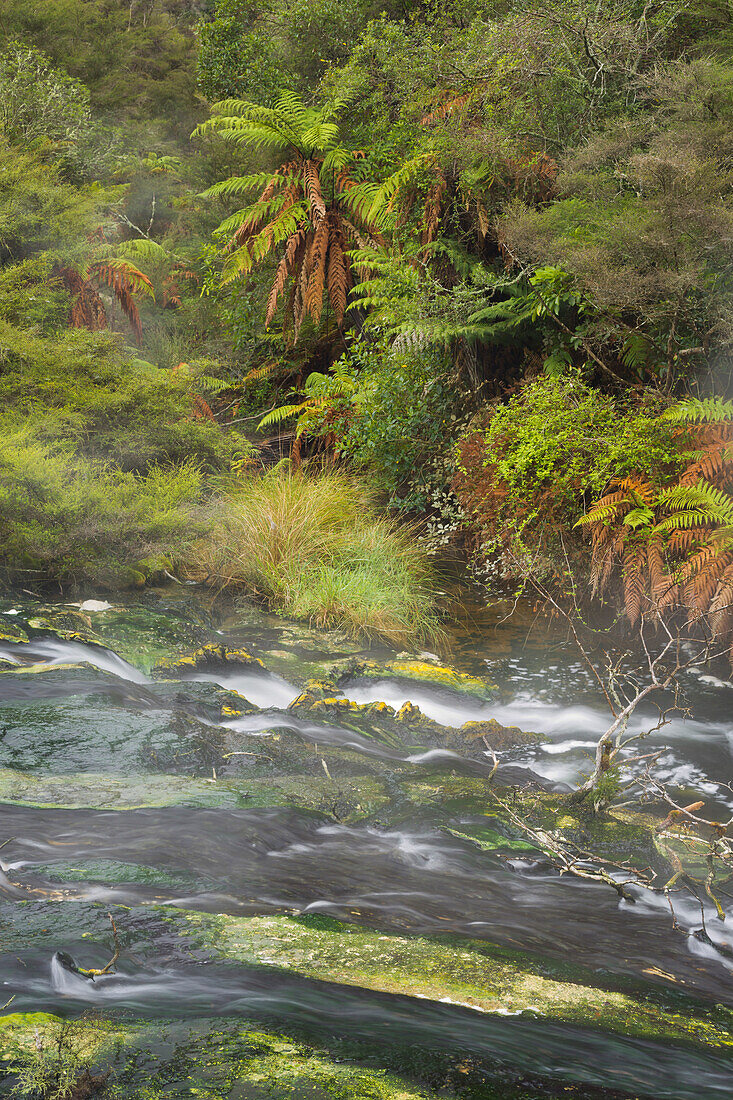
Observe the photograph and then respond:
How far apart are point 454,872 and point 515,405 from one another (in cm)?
397

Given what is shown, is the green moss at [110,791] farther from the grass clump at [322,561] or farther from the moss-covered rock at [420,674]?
the grass clump at [322,561]

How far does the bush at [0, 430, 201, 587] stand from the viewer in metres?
5.86

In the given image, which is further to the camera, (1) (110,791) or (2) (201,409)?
(2) (201,409)

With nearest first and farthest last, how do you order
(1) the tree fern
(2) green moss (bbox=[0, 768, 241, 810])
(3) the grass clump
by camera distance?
(2) green moss (bbox=[0, 768, 241, 810]), (3) the grass clump, (1) the tree fern

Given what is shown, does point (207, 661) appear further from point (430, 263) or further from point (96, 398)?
point (430, 263)

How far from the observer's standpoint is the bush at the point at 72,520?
19.2 feet

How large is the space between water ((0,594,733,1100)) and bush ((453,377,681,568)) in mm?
1648

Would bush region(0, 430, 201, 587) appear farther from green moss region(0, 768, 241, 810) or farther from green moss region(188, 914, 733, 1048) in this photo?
green moss region(188, 914, 733, 1048)

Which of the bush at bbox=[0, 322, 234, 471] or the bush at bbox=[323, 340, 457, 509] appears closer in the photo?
the bush at bbox=[0, 322, 234, 471]

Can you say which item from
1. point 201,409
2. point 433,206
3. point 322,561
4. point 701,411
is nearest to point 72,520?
point 322,561

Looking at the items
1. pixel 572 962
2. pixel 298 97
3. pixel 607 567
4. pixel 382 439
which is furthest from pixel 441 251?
pixel 572 962

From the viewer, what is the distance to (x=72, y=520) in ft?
19.6

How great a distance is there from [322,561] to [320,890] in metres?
4.33

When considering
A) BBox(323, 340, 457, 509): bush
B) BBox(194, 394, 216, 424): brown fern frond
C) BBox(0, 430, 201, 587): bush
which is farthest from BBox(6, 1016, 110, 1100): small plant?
BBox(194, 394, 216, 424): brown fern frond
